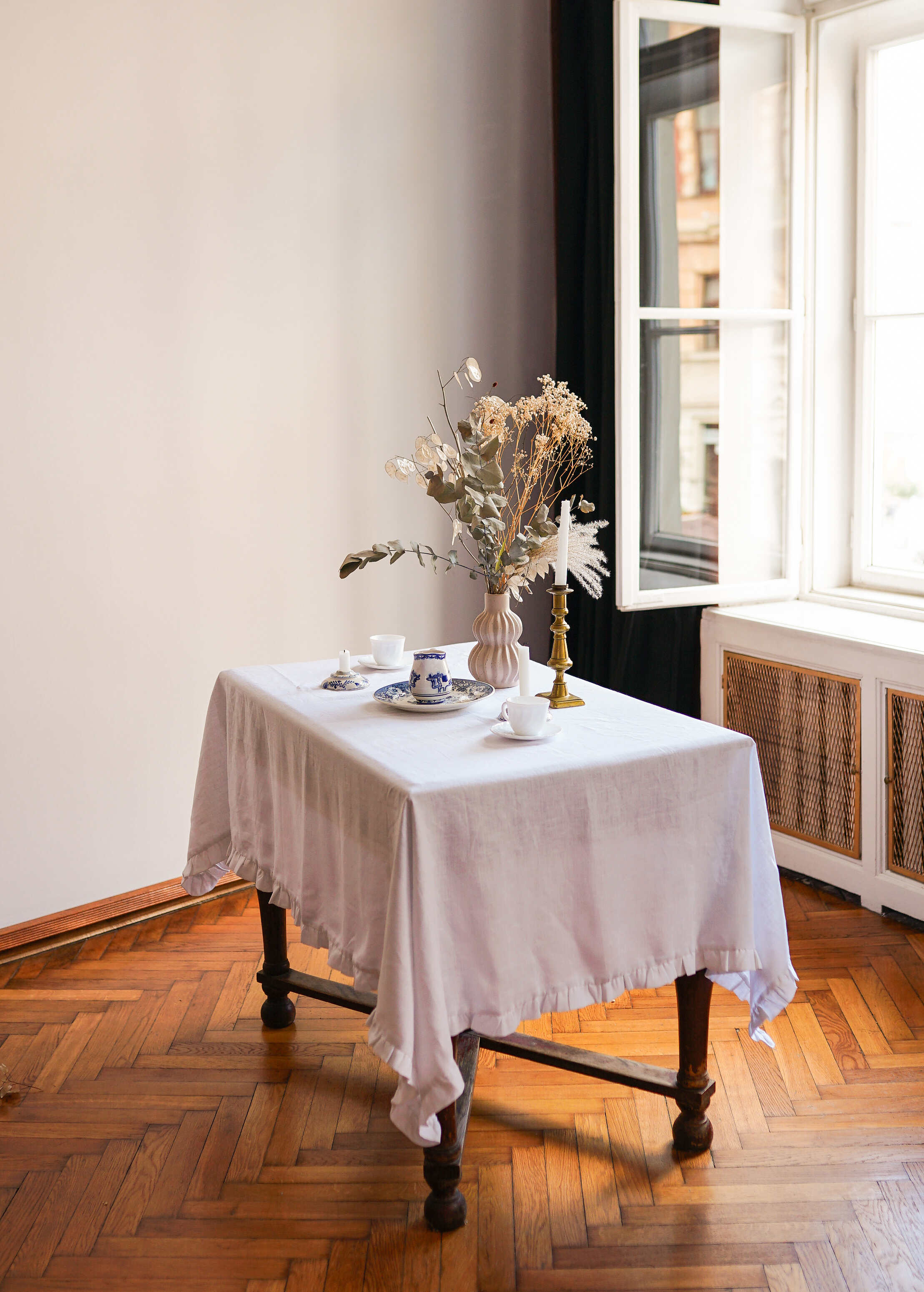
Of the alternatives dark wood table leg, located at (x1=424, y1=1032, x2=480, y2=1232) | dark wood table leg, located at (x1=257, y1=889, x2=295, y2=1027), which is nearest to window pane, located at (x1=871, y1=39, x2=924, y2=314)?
dark wood table leg, located at (x1=257, y1=889, x2=295, y2=1027)

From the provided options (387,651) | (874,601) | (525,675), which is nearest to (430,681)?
(525,675)

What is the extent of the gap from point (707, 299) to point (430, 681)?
5.73 feet

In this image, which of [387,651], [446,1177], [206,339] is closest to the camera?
[446,1177]

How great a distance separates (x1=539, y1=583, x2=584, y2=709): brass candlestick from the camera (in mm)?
2236

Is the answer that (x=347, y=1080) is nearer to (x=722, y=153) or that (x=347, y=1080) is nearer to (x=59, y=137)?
(x=59, y=137)

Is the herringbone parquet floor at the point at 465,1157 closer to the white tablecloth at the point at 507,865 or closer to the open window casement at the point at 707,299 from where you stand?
the white tablecloth at the point at 507,865

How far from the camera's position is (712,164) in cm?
329

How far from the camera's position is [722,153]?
10.8ft

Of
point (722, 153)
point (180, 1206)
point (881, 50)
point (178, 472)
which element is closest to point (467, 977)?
point (180, 1206)

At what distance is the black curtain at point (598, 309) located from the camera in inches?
141

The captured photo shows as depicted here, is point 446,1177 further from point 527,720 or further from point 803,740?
point 803,740

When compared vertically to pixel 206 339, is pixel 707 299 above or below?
above

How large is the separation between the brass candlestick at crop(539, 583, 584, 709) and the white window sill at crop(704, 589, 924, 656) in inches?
47.3

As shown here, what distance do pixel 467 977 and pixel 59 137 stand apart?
7.75ft
